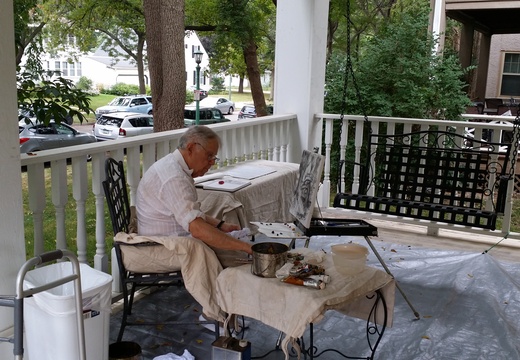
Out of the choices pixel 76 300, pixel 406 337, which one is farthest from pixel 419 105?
pixel 76 300

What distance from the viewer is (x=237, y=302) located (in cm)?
237

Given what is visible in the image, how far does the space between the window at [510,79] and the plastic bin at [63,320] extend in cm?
1623

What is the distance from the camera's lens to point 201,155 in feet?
9.23

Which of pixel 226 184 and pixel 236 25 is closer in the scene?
pixel 226 184

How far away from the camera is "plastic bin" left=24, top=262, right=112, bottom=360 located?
2.37 meters

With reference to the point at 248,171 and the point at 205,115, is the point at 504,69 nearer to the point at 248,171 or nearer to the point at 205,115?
the point at 205,115

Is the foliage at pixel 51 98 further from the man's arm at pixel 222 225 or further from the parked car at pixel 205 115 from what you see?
the parked car at pixel 205 115

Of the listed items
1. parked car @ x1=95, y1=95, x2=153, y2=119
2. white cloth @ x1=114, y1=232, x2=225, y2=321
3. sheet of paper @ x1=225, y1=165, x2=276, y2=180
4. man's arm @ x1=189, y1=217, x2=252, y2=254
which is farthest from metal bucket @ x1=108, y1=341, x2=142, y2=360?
parked car @ x1=95, y1=95, x2=153, y2=119

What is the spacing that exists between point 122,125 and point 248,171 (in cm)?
1043

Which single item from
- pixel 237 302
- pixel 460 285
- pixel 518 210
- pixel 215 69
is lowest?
pixel 518 210

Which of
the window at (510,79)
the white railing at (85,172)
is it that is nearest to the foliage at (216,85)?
the window at (510,79)

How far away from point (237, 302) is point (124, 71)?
32972 mm

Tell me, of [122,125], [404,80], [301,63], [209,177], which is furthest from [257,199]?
[122,125]

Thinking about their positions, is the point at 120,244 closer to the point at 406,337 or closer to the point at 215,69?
the point at 406,337
